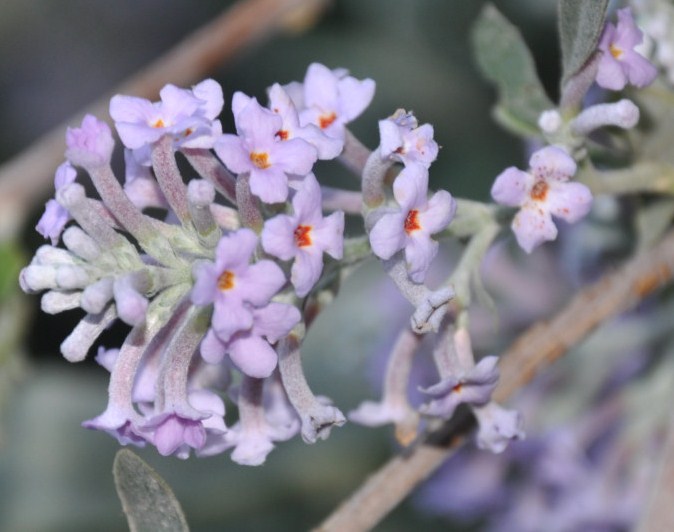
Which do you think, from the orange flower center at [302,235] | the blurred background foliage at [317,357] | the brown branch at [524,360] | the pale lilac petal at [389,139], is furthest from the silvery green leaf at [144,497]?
the blurred background foliage at [317,357]

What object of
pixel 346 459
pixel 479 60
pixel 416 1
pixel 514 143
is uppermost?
pixel 416 1

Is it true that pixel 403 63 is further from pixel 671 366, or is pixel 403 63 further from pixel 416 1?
pixel 671 366

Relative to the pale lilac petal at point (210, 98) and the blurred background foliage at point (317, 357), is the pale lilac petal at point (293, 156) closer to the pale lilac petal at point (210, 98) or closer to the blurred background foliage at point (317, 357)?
the pale lilac petal at point (210, 98)

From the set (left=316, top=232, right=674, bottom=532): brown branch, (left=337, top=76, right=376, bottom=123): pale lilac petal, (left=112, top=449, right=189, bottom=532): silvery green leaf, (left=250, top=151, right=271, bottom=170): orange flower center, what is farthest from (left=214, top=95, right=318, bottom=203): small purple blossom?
(left=316, top=232, right=674, bottom=532): brown branch

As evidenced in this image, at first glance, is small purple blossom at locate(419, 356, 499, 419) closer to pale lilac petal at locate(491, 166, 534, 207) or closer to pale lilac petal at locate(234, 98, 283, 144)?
pale lilac petal at locate(491, 166, 534, 207)

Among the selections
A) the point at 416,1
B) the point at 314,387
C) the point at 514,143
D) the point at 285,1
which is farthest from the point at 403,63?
the point at 314,387

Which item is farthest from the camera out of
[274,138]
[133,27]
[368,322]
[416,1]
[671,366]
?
[133,27]
